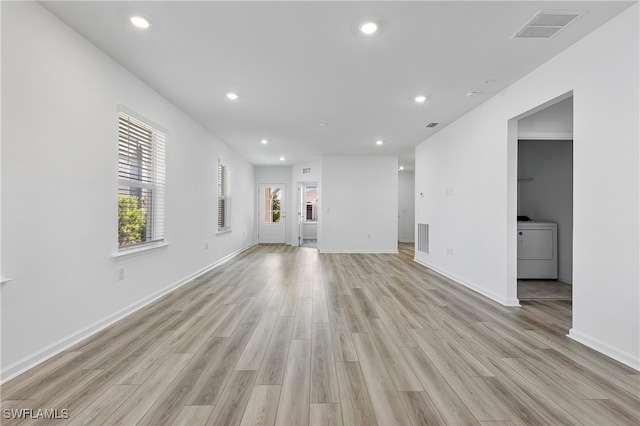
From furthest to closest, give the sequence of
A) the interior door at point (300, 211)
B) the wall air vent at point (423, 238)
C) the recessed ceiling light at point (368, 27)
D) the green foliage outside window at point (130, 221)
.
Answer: the interior door at point (300, 211) < the wall air vent at point (423, 238) < the green foliage outside window at point (130, 221) < the recessed ceiling light at point (368, 27)

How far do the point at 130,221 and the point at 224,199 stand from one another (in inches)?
136

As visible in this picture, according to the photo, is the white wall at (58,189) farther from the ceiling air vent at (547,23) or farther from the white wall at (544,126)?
the white wall at (544,126)

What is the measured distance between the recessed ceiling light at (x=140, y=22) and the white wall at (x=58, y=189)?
57 cm

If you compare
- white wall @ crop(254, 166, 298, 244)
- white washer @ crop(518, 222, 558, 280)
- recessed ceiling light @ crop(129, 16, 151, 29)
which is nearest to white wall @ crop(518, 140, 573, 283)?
white washer @ crop(518, 222, 558, 280)

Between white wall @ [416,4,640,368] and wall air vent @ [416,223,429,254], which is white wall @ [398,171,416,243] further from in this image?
white wall @ [416,4,640,368]

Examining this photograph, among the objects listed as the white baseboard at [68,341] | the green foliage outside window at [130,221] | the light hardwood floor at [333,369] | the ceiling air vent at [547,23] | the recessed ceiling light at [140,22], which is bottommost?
the light hardwood floor at [333,369]

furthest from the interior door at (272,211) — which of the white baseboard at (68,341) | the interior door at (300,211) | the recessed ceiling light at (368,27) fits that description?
the recessed ceiling light at (368,27)

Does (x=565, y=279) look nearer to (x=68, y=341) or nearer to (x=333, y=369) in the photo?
(x=333, y=369)

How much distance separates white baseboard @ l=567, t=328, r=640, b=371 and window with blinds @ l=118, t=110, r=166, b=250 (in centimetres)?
442

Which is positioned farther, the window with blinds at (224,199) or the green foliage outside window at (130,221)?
the window with blinds at (224,199)

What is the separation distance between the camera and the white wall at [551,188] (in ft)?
14.8

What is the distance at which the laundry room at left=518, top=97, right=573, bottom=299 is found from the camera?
176 inches

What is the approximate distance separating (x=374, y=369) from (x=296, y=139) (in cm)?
488

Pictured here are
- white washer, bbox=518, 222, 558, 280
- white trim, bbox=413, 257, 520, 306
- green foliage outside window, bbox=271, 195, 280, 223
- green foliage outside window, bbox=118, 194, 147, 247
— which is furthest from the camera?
green foliage outside window, bbox=271, 195, 280, 223
